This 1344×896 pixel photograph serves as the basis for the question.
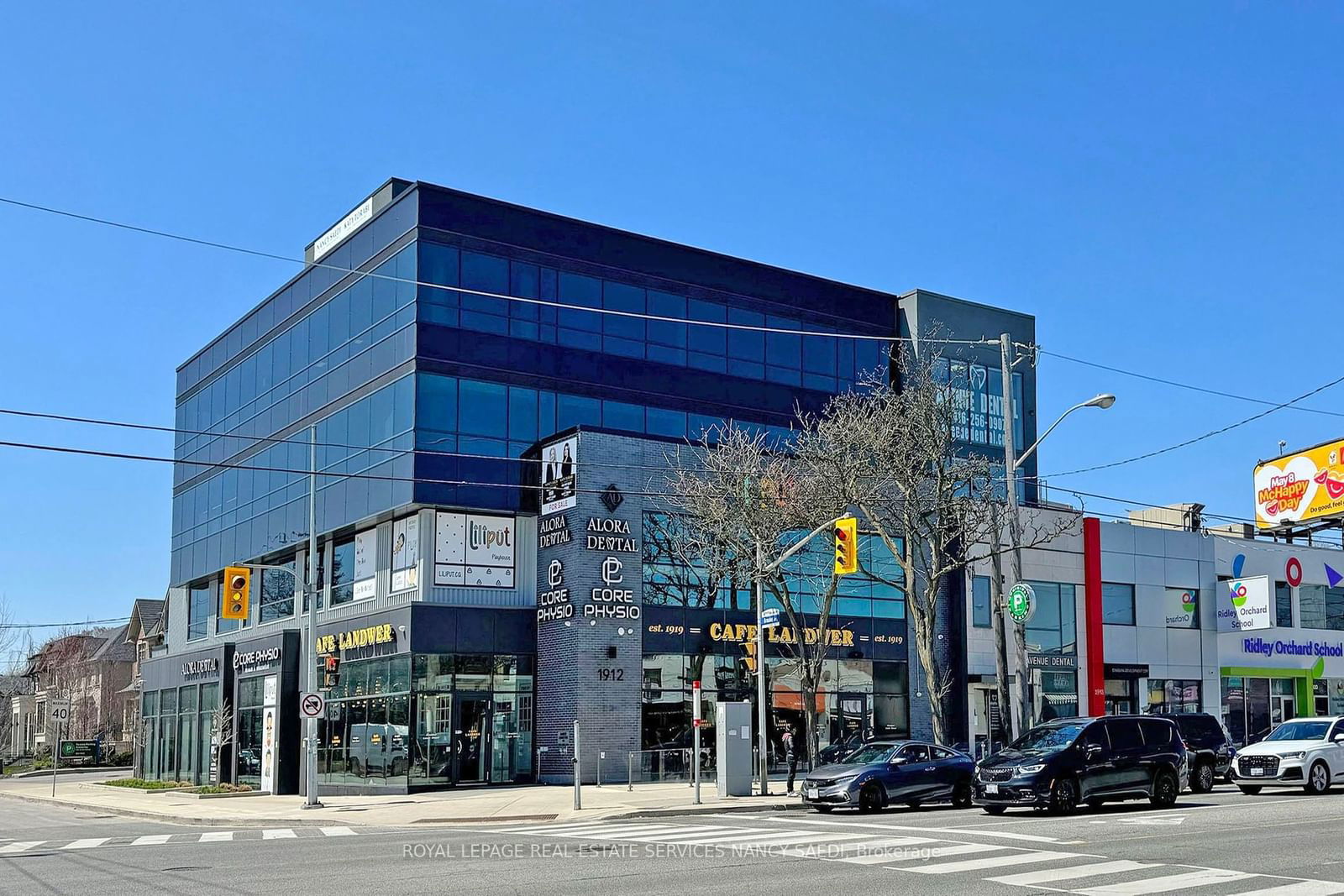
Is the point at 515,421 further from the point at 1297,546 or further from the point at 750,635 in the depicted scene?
the point at 1297,546

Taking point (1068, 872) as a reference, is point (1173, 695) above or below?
below

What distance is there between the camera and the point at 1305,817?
2056 cm

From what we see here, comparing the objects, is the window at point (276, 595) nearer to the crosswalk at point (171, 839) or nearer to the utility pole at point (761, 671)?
the crosswalk at point (171, 839)

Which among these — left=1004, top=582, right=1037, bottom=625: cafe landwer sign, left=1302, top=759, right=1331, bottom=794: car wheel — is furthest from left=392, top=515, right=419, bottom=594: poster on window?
left=1302, top=759, right=1331, bottom=794: car wheel

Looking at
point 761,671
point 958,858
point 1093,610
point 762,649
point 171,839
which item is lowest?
point 171,839

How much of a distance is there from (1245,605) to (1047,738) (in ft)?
95.9

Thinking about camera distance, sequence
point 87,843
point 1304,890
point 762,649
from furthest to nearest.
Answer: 1. point 762,649
2. point 87,843
3. point 1304,890

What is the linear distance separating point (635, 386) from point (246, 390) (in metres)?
16.6

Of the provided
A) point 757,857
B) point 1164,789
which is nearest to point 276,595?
point 1164,789

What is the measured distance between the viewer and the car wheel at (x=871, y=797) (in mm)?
25281

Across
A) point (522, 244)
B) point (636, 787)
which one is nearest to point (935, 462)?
point (636, 787)

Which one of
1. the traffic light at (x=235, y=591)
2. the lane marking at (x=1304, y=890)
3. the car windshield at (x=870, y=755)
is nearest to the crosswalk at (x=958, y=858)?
the lane marking at (x=1304, y=890)

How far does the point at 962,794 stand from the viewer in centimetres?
2639

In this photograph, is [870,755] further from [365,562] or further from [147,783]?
[147,783]
